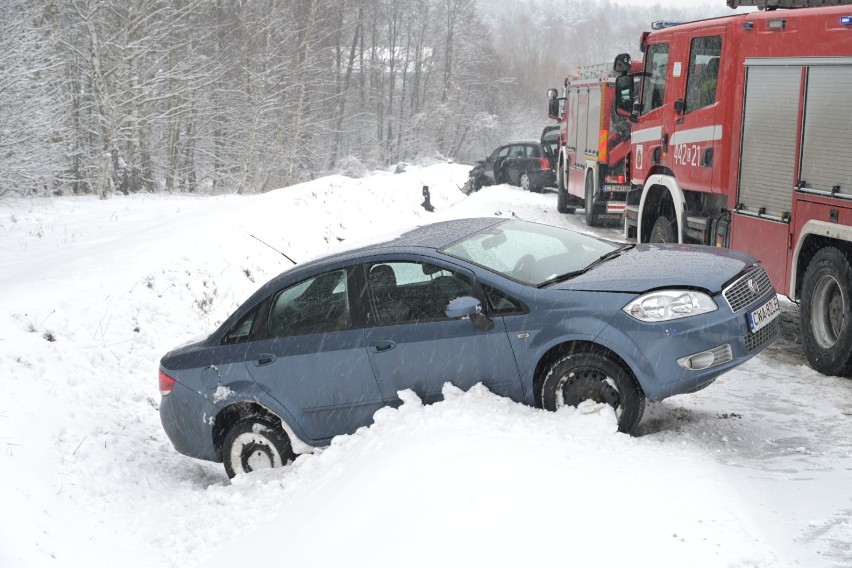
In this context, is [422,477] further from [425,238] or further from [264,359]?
[425,238]

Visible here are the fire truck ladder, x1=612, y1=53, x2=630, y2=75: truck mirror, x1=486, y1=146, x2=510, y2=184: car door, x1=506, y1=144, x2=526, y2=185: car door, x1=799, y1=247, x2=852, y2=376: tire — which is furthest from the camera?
x1=486, y1=146, x2=510, y2=184: car door

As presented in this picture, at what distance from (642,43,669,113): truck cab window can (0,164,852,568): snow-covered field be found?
3121 mm

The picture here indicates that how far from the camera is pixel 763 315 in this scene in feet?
19.7

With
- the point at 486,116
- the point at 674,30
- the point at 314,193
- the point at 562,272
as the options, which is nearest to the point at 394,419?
the point at 562,272

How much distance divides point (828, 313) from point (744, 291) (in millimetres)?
2022

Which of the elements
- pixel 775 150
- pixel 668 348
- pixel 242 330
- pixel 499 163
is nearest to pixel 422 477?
pixel 668 348

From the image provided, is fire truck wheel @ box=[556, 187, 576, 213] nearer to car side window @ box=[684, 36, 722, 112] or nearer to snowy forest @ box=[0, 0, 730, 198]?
car side window @ box=[684, 36, 722, 112]

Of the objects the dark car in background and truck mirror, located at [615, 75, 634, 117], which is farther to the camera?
the dark car in background

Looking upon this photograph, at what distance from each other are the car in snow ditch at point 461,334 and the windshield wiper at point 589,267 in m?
0.01

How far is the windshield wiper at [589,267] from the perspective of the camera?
19.7ft

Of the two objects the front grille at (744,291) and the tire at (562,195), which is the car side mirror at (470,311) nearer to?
the front grille at (744,291)

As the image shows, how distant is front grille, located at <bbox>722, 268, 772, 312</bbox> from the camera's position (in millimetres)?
5734

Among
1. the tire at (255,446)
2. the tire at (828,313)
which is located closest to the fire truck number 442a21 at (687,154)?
the tire at (828,313)

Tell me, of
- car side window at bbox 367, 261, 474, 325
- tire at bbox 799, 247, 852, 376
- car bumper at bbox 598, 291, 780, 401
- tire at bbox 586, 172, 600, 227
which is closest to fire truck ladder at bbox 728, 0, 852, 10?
tire at bbox 799, 247, 852, 376
